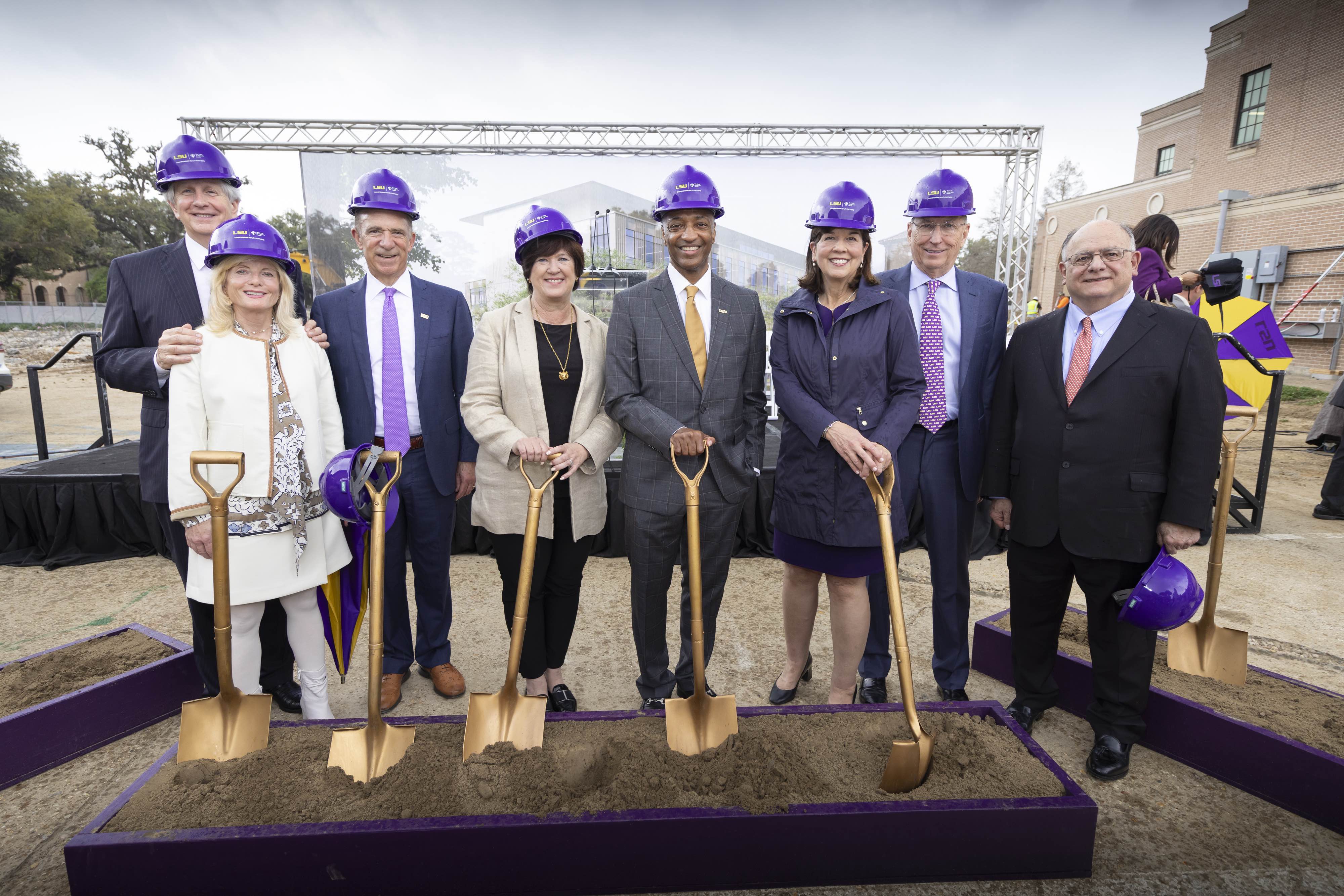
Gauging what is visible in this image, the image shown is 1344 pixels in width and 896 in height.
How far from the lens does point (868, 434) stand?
2.25m

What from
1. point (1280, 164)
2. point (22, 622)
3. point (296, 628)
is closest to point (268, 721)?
point (296, 628)

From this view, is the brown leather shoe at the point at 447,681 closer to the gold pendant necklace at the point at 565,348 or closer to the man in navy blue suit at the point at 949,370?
the gold pendant necklace at the point at 565,348

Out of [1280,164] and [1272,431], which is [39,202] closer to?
[1272,431]

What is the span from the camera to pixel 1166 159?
82.5 feet

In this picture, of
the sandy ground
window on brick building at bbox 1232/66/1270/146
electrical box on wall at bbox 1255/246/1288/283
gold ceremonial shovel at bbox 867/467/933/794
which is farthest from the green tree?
window on brick building at bbox 1232/66/1270/146

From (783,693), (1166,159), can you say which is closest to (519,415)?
(783,693)

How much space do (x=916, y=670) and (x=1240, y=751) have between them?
1.16m

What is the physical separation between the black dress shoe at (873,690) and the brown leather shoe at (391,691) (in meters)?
1.95

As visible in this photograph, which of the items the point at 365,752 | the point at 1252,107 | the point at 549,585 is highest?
the point at 1252,107

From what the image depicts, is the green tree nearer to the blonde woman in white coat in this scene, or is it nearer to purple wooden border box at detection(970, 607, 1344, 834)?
the blonde woman in white coat

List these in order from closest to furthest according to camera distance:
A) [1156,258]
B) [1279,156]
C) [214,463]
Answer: [214,463], [1156,258], [1279,156]

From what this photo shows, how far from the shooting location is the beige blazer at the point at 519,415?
7.78 feet

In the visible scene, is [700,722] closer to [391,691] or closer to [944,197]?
[391,691]

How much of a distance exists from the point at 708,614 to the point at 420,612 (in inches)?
52.1
